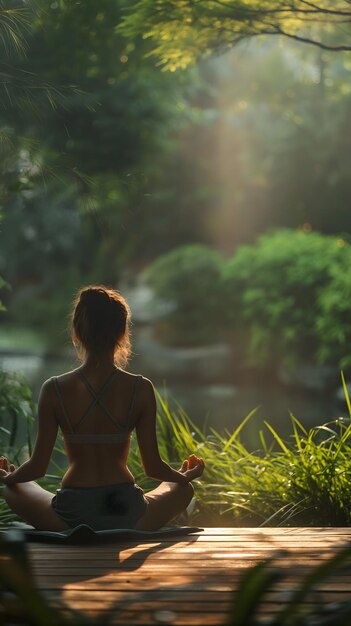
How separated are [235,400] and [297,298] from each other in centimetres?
178

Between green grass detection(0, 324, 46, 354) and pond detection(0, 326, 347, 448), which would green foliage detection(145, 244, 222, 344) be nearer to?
pond detection(0, 326, 347, 448)

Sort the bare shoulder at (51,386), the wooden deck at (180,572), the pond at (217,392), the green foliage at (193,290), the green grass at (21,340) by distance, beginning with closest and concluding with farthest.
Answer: the wooden deck at (180,572) → the bare shoulder at (51,386) → the pond at (217,392) → the green foliage at (193,290) → the green grass at (21,340)

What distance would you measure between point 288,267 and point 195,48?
896cm

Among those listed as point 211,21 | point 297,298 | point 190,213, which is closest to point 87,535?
point 211,21

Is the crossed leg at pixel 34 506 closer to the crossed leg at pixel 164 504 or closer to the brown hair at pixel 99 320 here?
the crossed leg at pixel 164 504

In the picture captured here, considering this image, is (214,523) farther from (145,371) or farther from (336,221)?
(336,221)

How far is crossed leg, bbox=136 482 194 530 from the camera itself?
322 centimetres

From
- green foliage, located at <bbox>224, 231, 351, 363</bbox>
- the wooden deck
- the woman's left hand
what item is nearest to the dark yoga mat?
the wooden deck

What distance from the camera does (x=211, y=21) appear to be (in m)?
5.11

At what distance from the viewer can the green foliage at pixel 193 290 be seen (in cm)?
1655

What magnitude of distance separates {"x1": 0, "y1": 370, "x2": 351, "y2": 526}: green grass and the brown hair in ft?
3.79

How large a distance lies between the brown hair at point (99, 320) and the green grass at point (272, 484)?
1.16 m

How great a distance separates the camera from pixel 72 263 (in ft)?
74.3

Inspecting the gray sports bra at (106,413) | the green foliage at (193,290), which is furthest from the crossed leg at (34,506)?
the green foliage at (193,290)
